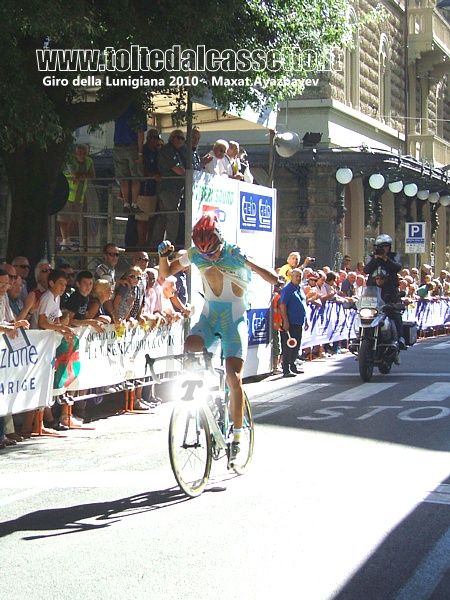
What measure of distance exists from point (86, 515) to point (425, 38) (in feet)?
124

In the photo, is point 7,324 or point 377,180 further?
point 377,180

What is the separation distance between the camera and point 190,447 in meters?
7.73

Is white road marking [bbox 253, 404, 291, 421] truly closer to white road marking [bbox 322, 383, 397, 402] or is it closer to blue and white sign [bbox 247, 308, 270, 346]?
white road marking [bbox 322, 383, 397, 402]

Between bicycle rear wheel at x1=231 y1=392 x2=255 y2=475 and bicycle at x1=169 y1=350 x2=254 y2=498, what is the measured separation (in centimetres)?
20

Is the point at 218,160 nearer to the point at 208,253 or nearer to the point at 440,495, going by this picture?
the point at 208,253

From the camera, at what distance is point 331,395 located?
46.6 ft

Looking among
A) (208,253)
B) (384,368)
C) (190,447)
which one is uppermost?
(208,253)

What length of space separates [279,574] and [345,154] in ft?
86.5

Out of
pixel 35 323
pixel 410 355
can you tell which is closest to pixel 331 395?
pixel 35 323

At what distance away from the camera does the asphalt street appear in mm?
5684

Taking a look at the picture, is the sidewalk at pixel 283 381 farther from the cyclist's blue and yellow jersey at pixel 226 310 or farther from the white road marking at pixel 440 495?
the white road marking at pixel 440 495

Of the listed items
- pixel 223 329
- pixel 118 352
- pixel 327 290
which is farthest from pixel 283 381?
pixel 223 329

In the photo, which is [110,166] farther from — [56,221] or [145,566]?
[145,566]

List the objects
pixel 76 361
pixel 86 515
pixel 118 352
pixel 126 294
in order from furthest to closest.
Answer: pixel 126 294
pixel 118 352
pixel 76 361
pixel 86 515
